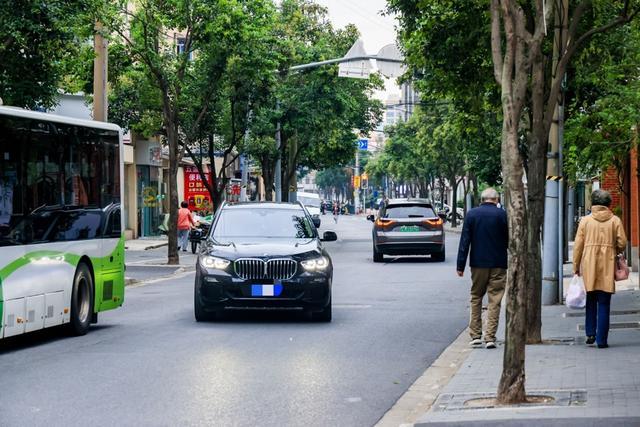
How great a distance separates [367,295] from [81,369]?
11.2m

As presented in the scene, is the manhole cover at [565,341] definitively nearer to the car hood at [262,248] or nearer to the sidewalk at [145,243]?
the car hood at [262,248]

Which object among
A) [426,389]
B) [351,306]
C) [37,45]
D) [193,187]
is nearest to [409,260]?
[351,306]

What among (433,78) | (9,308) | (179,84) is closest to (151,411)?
(9,308)

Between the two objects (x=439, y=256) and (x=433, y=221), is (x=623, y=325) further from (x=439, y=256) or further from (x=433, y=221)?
(x=439, y=256)

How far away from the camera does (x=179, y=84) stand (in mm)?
33500

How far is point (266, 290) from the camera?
16656 mm

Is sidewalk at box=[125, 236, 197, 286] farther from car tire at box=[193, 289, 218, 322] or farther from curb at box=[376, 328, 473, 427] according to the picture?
curb at box=[376, 328, 473, 427]

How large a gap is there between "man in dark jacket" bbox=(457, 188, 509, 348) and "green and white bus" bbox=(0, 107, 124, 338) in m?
4.88

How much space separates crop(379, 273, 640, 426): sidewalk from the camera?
8.59 metres

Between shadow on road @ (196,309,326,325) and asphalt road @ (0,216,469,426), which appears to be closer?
asphalt road @ (0,216,469,426)

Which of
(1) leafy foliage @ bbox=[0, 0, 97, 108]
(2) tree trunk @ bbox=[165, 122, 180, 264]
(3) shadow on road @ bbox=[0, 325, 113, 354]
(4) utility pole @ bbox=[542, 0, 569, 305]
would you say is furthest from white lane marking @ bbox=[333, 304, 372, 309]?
(2) tree trunk @ bbox=[165, 122, 180, 264]

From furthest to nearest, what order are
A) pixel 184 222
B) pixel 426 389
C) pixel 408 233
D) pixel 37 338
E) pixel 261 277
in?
1. pixel 184 222
2. pixel 408 233
3. pixel 261 277
4. pixel 37 338
5. pixel 426 389

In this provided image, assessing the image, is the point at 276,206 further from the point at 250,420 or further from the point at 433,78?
the point at 250,420

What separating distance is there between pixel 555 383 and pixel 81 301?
741 centimetres
